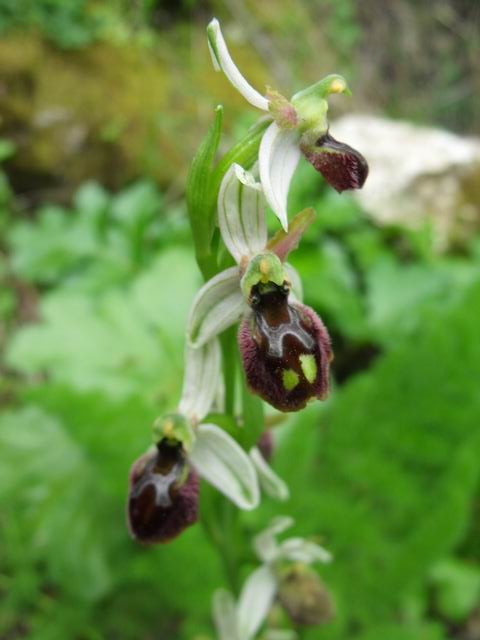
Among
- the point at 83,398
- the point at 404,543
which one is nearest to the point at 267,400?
the point at 83,398

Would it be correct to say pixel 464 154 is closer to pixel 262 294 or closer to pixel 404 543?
pixel 404 543

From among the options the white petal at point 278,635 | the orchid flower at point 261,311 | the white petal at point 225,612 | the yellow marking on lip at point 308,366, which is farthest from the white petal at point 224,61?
the white petal at point 278,635

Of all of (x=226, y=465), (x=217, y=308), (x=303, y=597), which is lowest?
(x=303, y=597)

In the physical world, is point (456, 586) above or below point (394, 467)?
below

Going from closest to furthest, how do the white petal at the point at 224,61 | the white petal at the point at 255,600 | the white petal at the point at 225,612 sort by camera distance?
1. the white petal at the point at 224,61
2. the white petal at the point at 255,600
3. the white petal at the point at 225,612

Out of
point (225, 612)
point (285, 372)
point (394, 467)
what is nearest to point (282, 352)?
point (285, 372)

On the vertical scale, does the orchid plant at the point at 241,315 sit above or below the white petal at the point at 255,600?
above

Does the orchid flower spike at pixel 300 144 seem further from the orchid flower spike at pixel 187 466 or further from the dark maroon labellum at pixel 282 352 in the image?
the orchid flower spike at pixel 187 466

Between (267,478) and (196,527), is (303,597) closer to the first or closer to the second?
(267,478)
